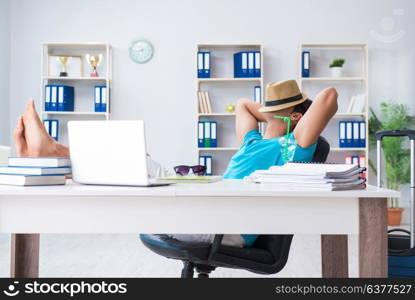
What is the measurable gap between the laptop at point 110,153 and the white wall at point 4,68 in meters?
4.32

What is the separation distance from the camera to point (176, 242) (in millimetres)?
1782

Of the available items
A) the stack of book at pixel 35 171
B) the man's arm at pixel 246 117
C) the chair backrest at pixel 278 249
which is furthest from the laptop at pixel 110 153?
the man's arm at pixel 246 117

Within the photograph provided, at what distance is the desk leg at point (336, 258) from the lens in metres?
1.95

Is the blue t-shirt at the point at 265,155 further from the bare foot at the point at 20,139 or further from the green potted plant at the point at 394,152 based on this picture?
the green potted plant at the point at 394,152

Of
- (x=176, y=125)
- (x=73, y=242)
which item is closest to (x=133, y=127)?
(x=73, y=242)

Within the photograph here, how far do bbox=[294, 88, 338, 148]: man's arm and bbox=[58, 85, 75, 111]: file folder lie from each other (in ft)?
12.9

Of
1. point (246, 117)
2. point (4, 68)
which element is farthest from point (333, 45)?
point (4, 68)

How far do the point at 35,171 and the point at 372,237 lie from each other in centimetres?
95

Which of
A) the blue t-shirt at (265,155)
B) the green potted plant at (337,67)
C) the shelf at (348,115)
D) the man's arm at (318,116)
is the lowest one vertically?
the blue t-shirt at (265,155)

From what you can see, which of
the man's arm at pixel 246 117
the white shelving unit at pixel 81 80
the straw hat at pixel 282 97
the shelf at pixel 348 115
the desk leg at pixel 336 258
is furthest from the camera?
the white shelving unit at pixel 81 80

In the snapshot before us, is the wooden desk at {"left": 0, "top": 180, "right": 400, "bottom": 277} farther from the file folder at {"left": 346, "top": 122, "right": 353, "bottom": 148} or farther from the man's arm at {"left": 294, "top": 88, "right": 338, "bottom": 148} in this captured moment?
the file folder at {"left": 346, "top": 122, "right": 353, "bottom": 148}

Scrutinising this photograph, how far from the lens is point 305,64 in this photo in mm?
5383

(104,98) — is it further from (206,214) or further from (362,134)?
(206,214)

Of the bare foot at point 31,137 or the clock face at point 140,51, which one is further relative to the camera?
the clock face at point 140,51
